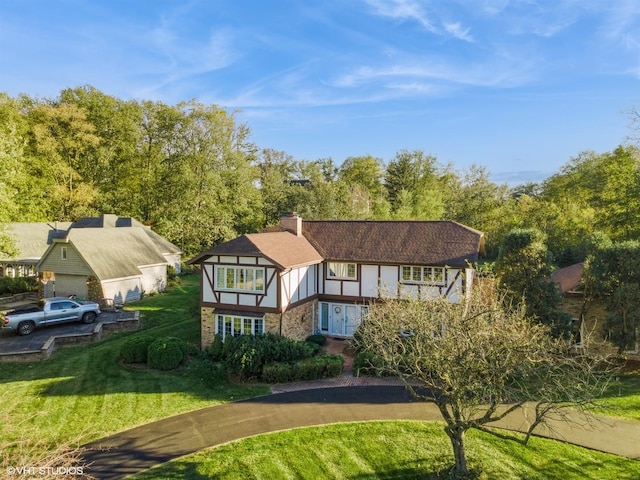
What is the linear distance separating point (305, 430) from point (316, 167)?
181 feet

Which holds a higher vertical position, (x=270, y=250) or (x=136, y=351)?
(x=270, y=250)

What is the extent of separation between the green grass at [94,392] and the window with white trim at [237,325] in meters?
2.28

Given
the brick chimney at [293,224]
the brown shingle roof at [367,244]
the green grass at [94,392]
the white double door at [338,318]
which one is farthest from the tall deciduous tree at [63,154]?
the white double door at [338,318]

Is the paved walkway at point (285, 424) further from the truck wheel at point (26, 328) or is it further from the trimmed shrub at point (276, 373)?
the truck wheel at point (26, 328)

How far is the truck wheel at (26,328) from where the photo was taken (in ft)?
69.2

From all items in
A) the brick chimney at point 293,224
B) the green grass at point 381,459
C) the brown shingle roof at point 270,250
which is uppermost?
the brick chimney at point 293,224

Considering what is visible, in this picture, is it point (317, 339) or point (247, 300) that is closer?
point (247, 300)

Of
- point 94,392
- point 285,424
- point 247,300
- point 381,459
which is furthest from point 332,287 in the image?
point 94,392

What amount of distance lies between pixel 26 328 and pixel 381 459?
66.2 ft

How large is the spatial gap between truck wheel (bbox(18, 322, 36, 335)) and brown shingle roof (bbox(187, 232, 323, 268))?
9803 mm

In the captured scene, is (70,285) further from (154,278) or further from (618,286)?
(618,286)

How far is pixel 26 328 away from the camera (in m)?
21.3

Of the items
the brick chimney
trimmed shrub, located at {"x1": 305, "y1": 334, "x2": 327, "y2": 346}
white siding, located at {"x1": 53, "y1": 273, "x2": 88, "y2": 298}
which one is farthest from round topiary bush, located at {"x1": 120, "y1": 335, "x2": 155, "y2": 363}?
white siding, located at {"x1": 53, "y1": 273, "x2": 88, "y2": 298}

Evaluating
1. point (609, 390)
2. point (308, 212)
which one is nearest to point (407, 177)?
point (308, 212)
